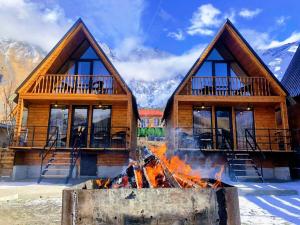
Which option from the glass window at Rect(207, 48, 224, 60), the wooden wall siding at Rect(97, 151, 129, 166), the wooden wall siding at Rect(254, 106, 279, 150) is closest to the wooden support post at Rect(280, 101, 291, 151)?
the wooden wall siding at Rect(254, 106, 279, 150)

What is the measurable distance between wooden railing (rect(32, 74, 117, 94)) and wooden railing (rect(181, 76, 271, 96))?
429cm

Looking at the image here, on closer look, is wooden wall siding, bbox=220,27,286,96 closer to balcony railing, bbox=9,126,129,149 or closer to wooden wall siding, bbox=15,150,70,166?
balcony railing, bbox=9,126,129,149

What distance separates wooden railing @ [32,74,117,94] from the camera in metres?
14.6

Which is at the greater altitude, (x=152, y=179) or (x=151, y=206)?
(x=152, y=179)

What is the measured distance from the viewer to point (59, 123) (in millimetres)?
14977

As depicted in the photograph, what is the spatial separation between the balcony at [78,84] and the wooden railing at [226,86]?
166 inches

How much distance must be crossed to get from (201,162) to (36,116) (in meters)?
9.25

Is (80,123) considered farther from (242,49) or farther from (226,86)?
(242,49)

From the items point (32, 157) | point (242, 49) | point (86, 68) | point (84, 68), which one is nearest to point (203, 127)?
point (242, 49)

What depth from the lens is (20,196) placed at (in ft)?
27.6

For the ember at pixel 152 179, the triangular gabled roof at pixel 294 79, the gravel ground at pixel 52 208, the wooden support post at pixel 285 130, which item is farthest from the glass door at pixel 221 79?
the ember at pixel 152 179

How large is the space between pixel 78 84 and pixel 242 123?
30.5ft

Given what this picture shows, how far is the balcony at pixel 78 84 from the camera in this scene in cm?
1457

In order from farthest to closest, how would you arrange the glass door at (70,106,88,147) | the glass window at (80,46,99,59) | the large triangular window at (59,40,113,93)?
the glass window at (80,46,99,59) → the large triangular window at (59,40,113,93) → the glass door at (70,106,88,147)
